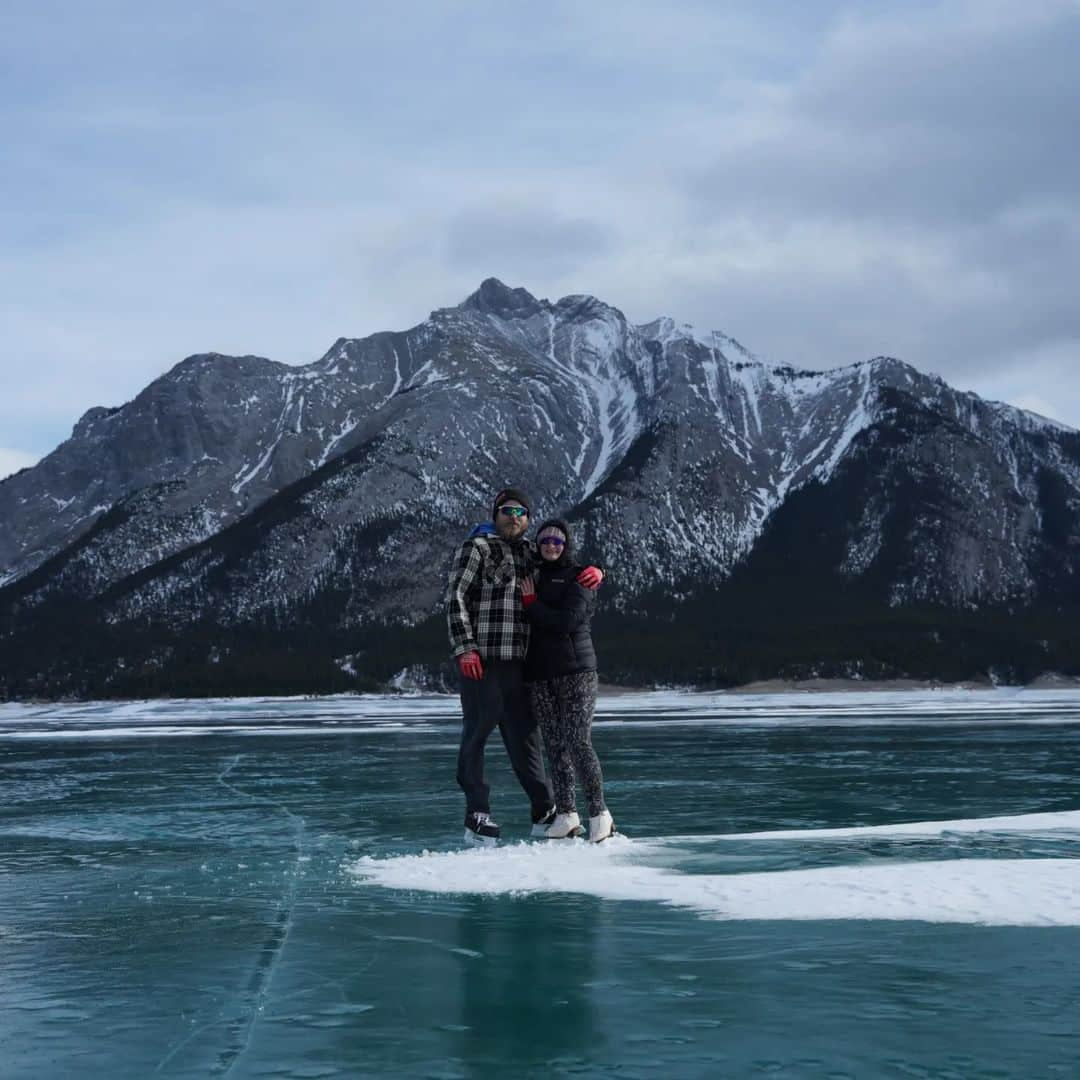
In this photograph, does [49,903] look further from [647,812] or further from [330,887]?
[647,812]

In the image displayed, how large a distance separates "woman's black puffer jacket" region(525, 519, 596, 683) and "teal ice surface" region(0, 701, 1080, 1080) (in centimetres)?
156

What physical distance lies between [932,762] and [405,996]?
18.9 metres

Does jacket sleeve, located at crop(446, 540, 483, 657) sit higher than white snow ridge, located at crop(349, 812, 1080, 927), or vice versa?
jacket sleeve, located at crop(446, 540, 483, 657)

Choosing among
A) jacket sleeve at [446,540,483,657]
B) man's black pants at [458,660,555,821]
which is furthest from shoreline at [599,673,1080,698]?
jacket sleeve at [446,540,483,657]

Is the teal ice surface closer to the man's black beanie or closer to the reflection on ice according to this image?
the man's black beanie

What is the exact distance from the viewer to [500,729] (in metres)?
11.1

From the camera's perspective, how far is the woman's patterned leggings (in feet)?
36.2

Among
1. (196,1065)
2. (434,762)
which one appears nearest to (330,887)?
(196,1065)

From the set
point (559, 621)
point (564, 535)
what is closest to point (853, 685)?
point (564, 535)

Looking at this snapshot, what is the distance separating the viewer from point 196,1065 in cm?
510

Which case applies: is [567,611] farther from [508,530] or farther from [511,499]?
[511,499]

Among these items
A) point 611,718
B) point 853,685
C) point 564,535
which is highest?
point 564,535

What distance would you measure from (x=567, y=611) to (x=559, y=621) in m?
0.12

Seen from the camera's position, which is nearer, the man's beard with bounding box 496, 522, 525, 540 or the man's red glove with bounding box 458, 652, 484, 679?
the man's red glove with bounding box 458, 652, 484, 679
